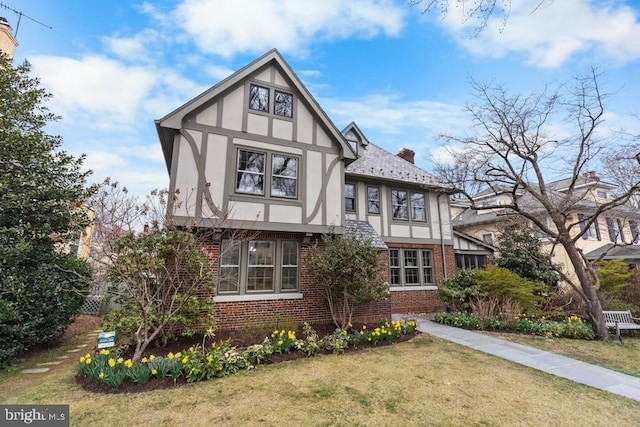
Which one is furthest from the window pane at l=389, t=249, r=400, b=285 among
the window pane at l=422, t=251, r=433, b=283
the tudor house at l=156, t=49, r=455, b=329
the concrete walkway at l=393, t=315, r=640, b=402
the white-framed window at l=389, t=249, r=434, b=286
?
the concrete walkway at l=393, t=315, r=640, b=402

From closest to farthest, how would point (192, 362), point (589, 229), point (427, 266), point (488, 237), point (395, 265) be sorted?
point (192, 362) < point (395, 265) < point (427, 266) < point (589, 229) < point (488, 237)

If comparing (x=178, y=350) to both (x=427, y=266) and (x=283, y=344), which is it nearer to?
(x=283, y=344)

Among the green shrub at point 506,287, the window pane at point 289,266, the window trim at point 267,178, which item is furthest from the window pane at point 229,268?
the green shrub at point 506,287

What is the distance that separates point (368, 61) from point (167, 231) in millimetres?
7931

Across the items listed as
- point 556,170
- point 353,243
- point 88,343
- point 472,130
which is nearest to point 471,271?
point 556,170

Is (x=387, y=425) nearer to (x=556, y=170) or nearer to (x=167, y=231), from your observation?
(x=167, y=231)

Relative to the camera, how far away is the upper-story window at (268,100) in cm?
981

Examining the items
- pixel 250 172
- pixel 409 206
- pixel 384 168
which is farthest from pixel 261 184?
pixel 409 206

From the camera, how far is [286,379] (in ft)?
18.3

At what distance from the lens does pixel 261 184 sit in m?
9.34

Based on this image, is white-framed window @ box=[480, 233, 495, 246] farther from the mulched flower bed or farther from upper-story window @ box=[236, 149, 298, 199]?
upper-story window @ box=[236, 149, 298, 199]

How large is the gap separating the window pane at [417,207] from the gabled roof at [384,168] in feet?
2.48

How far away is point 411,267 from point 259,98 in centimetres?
1012

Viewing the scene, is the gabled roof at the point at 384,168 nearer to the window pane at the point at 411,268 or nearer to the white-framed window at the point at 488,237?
the window pane at the point at 411,268
